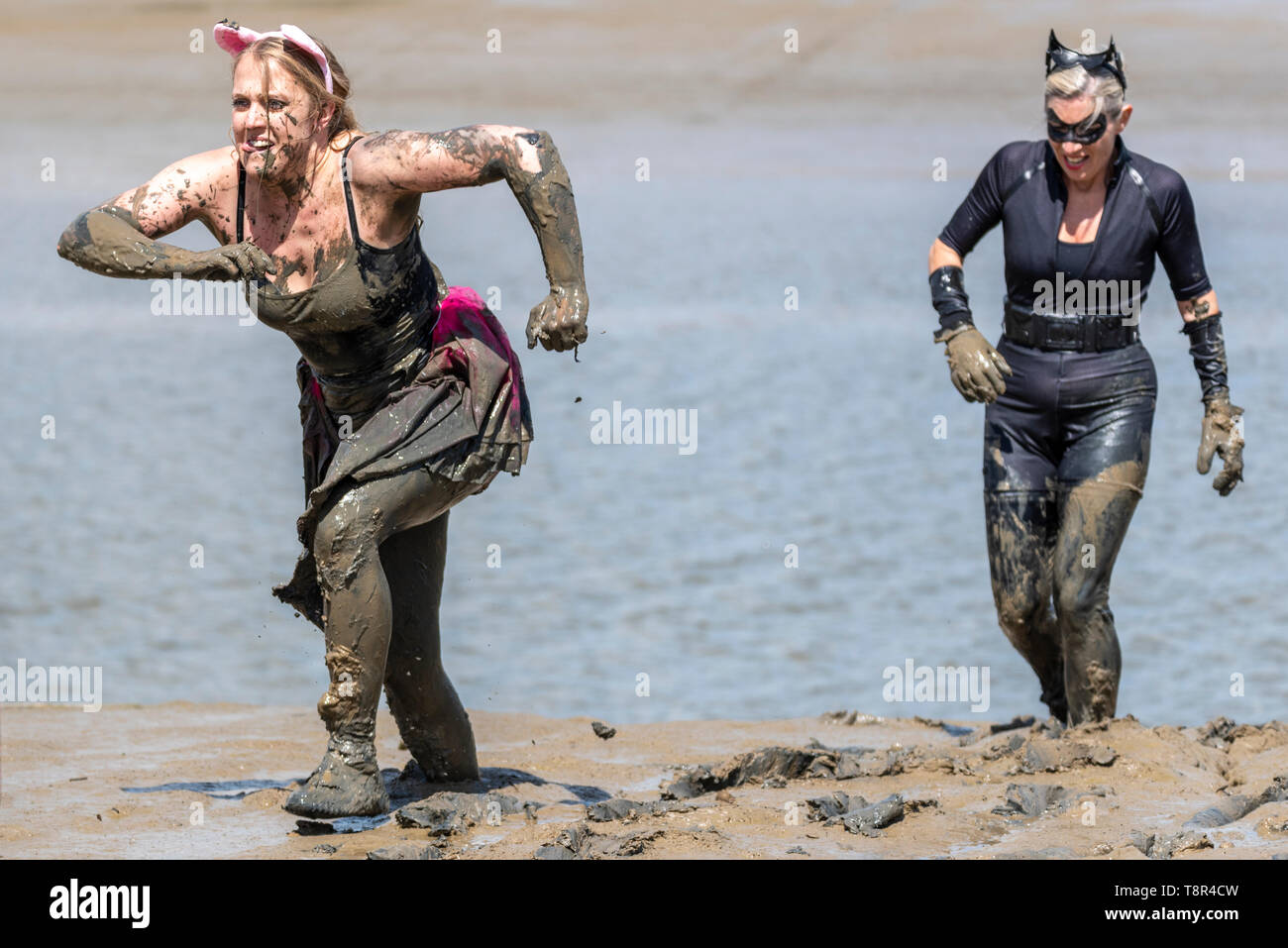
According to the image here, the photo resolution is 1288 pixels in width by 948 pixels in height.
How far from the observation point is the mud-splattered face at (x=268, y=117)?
19.0 feet

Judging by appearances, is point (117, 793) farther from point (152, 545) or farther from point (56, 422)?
point (56, 422)

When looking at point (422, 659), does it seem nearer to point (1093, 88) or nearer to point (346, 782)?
point (346, 782)

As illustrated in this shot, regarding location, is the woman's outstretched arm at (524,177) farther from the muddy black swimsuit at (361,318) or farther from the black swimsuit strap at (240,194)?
the black swimsuit strap at (240,194)

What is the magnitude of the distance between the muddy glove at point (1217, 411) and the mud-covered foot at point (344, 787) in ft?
10.2

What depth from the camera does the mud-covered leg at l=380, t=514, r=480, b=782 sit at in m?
6.30

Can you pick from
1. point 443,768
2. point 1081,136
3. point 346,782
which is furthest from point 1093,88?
point 346,782

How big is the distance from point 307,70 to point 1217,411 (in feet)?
11.2

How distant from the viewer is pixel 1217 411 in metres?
7.27

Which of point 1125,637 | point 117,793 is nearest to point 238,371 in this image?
point 1125,637

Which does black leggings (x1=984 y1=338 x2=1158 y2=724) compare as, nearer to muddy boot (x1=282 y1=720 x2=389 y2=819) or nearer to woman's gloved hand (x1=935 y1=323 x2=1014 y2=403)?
woman's gloved hand (x1=935 y1=323 x2=1014 y2=403)

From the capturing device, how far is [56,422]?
49.4 ft

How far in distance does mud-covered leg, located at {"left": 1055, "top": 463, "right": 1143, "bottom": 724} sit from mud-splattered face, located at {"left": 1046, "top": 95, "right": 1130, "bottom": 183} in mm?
1027

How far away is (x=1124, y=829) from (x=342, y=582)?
2.30 m

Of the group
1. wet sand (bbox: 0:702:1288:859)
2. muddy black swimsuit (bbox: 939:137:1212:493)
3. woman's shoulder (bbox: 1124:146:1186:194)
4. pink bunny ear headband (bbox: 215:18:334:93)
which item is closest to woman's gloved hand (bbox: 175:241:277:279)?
pink bunny ear headband (bbox: 215:18:334:93)
